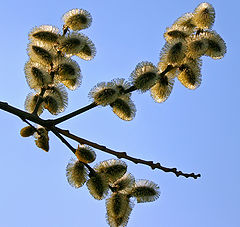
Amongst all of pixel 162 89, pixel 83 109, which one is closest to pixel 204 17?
pixel 162 89

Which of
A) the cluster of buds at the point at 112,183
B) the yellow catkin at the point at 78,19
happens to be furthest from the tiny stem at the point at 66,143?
the yellow catkin at the point at 78,19

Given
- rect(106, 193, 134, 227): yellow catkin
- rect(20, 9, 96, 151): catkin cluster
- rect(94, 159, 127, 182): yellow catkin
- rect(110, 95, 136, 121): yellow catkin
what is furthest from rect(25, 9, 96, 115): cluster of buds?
rect(106, 193, 134, 227): yellow catkin

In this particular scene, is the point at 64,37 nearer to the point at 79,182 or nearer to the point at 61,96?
the point at 61,96

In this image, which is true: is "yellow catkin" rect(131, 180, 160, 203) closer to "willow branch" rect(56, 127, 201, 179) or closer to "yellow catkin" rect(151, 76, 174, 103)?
"willow branch" rect(56, 127, 201, 179)

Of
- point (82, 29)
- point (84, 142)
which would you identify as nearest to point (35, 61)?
point (82, 29)

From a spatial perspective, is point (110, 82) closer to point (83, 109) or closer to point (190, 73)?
point (83, 109)
